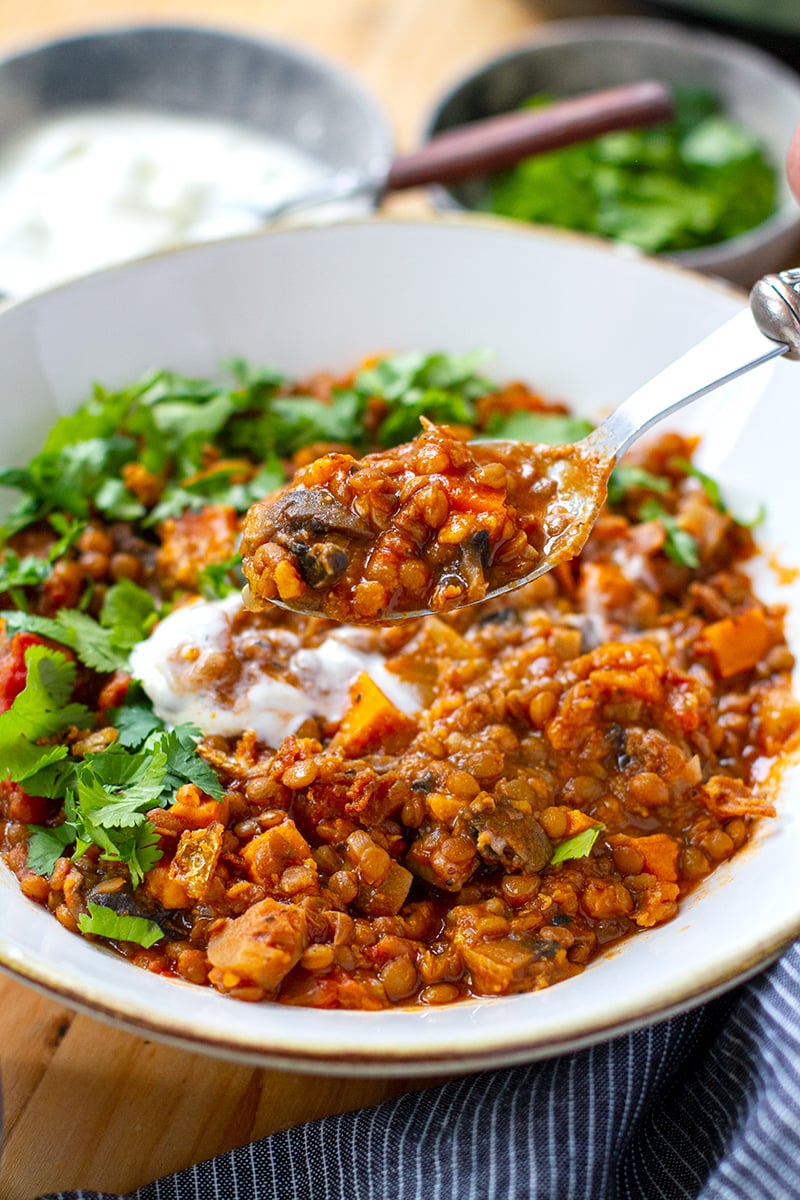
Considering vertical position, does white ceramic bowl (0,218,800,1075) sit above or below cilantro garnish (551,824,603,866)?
above

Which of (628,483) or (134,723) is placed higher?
(628,483)

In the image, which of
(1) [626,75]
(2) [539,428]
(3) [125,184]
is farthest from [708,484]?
(3) [125,184]

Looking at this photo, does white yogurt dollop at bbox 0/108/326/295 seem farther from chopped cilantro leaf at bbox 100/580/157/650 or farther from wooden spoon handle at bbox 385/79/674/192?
chopped cilantro leaf at bbox 100/580/157/650

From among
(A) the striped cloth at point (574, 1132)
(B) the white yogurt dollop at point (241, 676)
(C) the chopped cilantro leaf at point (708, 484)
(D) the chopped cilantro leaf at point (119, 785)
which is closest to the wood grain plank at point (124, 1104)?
(A) the striped cloth at point (574, 1132)

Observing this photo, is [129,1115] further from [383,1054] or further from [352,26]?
[352,26]

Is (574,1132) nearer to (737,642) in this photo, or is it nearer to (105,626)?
(737,642)

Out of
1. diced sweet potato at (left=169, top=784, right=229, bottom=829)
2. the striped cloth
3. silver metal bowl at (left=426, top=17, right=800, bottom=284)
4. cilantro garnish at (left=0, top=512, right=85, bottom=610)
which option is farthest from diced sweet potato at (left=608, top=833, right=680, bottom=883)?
silver metal bowl at (left=426, top=17, right=800, bottom=284)
